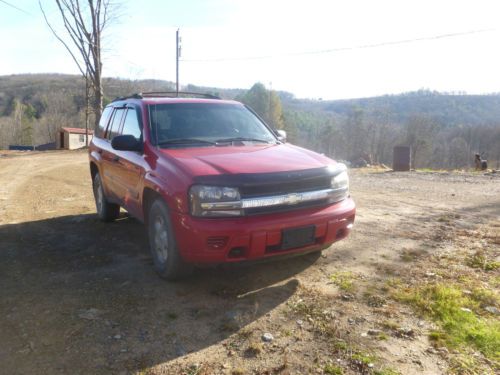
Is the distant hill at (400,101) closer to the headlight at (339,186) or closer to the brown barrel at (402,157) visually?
the brown barrel at (402,157)

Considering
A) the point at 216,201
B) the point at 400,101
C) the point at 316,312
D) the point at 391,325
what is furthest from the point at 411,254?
the point at 400,101

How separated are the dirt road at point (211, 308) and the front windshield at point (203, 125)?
4.56 ft

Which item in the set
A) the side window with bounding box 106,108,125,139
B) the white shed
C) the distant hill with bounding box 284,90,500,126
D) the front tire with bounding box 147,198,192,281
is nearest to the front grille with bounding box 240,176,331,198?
the front tire with bounding box 147,198,192,281

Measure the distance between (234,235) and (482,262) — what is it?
2908mm

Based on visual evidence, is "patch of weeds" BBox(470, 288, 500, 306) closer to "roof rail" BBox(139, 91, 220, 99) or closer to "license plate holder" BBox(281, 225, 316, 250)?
"license plate holder" BBox(281, 225, 316, 250)

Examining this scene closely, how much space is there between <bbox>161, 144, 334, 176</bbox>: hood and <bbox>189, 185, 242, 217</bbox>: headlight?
0.47 feet

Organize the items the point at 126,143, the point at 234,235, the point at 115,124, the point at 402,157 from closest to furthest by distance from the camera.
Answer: the point at 234,235 < the point at 126,143 < the point at 115,124 < the point at 402,157

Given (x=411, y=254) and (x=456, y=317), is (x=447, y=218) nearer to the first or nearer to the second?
(x=411, y=254)

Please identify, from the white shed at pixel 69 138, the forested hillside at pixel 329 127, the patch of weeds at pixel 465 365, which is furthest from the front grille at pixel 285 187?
the forested hillside at pixel 329 127

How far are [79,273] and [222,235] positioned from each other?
6.20 feet

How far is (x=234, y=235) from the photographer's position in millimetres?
3111

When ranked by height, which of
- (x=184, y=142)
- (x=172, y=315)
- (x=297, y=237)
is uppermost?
(x=184, y=142)

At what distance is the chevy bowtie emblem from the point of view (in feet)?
11.0

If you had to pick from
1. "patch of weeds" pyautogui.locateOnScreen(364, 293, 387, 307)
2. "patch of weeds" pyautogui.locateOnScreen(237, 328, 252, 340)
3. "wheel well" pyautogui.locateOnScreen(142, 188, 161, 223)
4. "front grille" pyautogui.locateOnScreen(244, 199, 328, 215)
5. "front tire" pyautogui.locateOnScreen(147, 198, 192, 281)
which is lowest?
"patch of weeds" pyautogui.locateOnScreen(237, 328, 252, 340)
